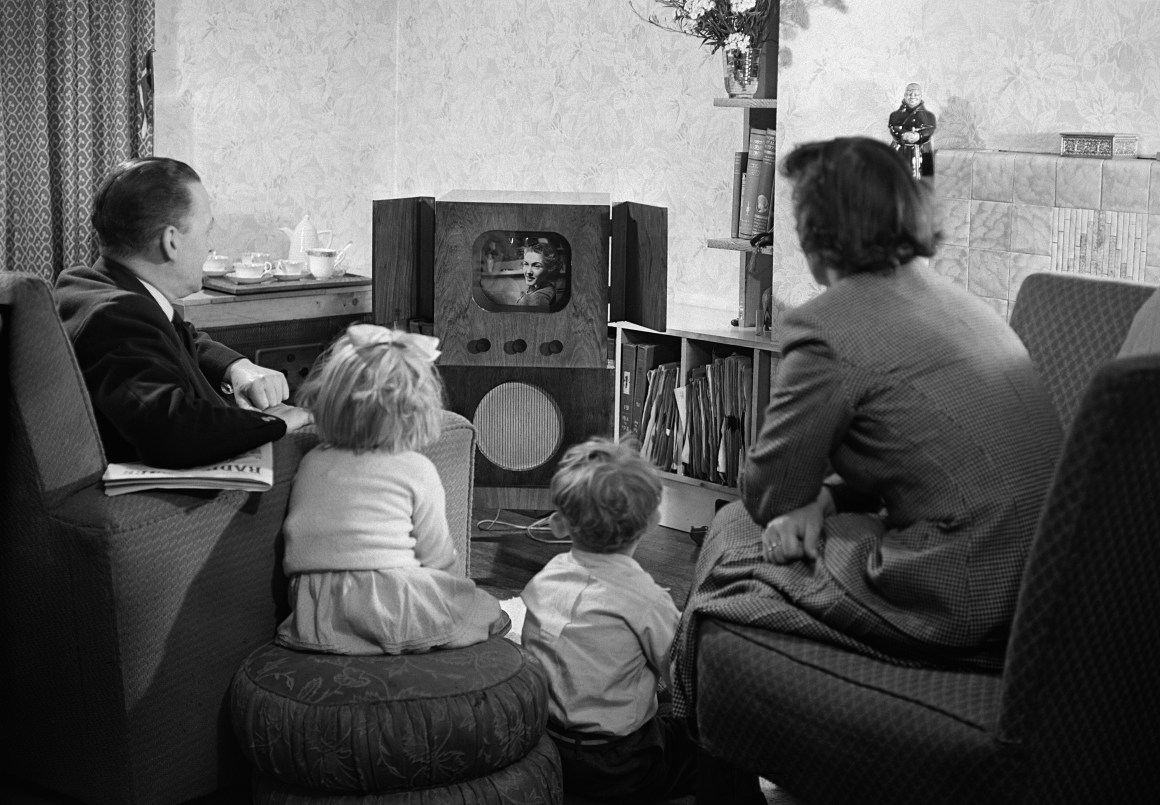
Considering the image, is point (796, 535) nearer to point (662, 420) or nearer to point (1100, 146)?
point (1100, 146)

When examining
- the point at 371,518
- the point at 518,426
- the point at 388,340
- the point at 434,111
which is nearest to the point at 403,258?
the point at 518,426

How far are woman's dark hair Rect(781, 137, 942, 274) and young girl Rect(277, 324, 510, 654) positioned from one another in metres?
0.73

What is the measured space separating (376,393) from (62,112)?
2.43 meters

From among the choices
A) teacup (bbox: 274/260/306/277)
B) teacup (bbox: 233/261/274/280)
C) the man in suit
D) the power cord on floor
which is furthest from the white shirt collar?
teacup (bbox: 274/260/306/277)

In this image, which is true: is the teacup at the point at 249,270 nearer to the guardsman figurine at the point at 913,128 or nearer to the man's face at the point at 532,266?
the man's face at the point at 532,266

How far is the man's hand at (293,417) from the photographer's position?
231 centimetres

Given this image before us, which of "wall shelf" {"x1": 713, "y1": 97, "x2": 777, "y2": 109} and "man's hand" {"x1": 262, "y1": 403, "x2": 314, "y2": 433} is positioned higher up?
"wall shelf" {"x1": 713, "y1": 97, "x2": 777, "y2": 109}

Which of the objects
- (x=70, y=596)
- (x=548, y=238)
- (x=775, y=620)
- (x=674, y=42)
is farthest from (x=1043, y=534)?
(x=674, y=42)

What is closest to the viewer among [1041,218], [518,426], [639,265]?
[1041,218]

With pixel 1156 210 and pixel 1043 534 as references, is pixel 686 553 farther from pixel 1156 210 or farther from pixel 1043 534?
pixel 1043 534

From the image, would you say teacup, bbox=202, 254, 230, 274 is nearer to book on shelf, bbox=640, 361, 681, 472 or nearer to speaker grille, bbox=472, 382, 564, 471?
speaker grille, bbox=472, 382, 564, 471

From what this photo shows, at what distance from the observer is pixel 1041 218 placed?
304 centimetres

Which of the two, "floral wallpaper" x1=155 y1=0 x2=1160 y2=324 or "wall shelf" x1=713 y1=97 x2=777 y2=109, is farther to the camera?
"wall shelf" x1=713 y1=97 x2=777 y2=109

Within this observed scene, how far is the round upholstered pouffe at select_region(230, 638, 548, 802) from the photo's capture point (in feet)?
6.53
